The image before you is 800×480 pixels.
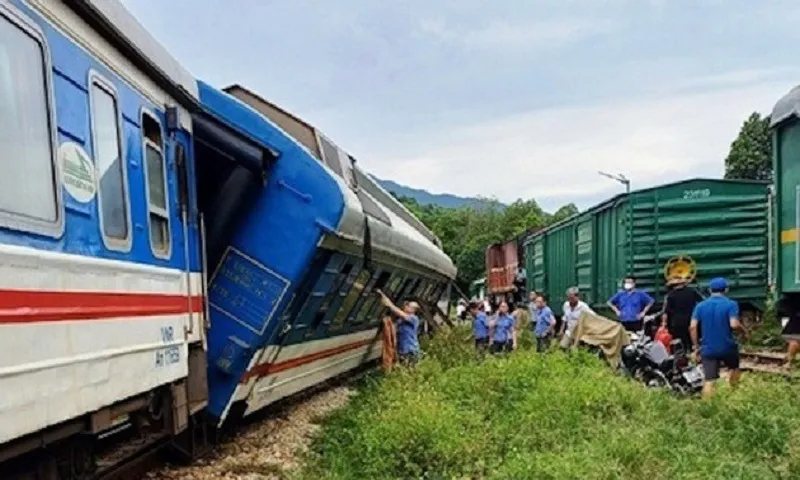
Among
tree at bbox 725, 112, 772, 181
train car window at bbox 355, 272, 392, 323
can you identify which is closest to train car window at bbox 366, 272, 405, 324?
train car window at bbox 355, 272, 392, 323

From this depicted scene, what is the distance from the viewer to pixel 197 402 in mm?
7480

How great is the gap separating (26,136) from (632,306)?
13.1 m

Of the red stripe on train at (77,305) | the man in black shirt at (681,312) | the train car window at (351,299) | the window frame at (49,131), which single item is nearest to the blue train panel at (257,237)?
the red stripe on train at (77,305)

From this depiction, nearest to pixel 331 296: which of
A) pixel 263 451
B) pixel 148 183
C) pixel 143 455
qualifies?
pixel 263 451

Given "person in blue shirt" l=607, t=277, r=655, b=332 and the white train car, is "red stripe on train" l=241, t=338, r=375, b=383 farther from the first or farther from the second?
"person in blue shirt" l=607, t=277, r=655, b=332

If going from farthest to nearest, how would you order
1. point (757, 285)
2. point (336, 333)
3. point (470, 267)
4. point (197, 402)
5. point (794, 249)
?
point (470, 267), point (757, 285), point (336, 333), point (794, 249), point (197, 402)

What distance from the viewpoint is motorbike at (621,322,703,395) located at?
40.4 ft

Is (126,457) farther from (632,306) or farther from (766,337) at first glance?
(766,337)

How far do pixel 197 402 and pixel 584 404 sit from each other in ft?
12.9

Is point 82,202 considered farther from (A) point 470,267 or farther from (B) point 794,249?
(A) point 470,267

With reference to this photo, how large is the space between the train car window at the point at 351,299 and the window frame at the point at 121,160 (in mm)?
6017

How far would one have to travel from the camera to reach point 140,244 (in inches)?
231

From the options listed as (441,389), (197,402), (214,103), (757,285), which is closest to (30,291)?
(197,402)

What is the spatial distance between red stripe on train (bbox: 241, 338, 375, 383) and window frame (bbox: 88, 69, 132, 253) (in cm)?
294
